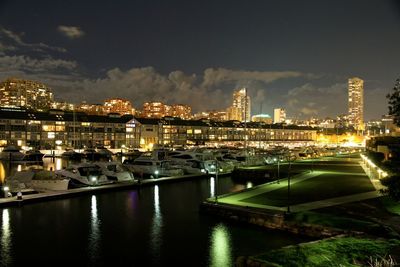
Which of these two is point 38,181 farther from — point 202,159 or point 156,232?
point 202,159

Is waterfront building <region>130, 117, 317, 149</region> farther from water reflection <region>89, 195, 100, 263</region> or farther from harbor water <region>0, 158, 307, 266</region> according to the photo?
water reflection <region>89, 195, 100, 263</region>

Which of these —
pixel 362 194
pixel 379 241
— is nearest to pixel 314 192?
pixel 362 194

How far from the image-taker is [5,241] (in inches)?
744

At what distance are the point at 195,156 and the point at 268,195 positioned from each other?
2497 centimetres

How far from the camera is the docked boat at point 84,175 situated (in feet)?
111

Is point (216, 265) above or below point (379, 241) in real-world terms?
below

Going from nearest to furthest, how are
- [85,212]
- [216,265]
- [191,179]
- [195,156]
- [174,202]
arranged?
[216,265] → [85,212] → [174,202] → [191,179] → [195,156]

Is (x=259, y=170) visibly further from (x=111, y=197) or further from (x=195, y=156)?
(x=111, y=197)

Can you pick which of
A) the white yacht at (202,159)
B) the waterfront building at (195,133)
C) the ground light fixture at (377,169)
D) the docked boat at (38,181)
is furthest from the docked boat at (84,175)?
the waterfront building at (195,133)

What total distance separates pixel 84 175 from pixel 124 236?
16.1 metres

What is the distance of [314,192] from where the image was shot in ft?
89.5

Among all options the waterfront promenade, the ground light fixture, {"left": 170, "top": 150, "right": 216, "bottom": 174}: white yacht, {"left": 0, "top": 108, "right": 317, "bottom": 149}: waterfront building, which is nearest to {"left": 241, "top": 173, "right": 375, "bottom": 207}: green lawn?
the waterfront promenade

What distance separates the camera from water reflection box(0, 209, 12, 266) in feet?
53.5

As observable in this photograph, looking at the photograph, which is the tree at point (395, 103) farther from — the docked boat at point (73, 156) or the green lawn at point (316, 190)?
the docked boat at point (73, 156)
